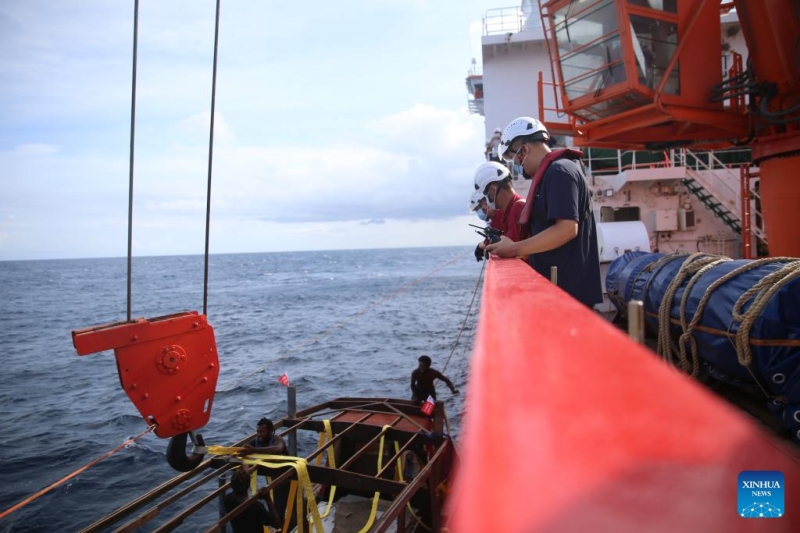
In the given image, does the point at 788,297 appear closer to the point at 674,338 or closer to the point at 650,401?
the point at 674,338

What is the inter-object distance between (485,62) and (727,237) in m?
10.1

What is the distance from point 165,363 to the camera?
10.4ft

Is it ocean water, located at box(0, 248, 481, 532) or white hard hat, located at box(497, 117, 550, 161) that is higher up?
white hard hat, located at box(497, 117, 550, 161)

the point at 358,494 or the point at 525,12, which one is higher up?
the point at 525,12

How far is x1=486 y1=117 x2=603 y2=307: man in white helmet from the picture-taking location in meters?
2.58

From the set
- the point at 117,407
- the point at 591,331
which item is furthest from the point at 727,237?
the point at 117,407

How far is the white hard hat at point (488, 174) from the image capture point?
5775 millimetres

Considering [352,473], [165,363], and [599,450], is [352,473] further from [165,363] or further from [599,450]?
[599,450]

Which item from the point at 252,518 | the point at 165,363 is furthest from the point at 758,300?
the point at 252,518

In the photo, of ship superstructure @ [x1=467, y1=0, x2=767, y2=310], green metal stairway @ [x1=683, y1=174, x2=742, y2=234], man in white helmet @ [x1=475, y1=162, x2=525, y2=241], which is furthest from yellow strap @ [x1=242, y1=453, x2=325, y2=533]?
green metal stairway @ [x1=683, y1=174, x2=742, y2=234]

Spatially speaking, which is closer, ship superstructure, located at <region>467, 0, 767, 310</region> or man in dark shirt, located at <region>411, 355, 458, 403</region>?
man in dark shirt, located at <region>411, 355, 458, 403</region>

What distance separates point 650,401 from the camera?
537mm

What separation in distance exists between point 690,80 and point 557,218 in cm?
881

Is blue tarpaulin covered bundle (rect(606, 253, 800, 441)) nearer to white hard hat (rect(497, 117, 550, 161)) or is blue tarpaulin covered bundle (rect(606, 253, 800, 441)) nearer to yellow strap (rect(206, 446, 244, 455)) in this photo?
white hard hat (rect(497, 117, 550, 161))
